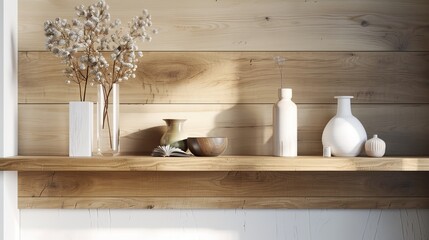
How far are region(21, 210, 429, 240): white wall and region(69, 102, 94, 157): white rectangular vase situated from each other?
0.25 metres

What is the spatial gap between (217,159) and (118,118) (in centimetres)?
38

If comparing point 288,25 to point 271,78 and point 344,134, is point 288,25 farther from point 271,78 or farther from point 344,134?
point 344,134

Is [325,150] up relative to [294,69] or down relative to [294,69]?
down

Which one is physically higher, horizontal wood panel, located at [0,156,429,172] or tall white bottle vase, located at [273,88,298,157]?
tall white bottle vase, located at [273,88,298,157]

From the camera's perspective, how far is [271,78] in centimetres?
191

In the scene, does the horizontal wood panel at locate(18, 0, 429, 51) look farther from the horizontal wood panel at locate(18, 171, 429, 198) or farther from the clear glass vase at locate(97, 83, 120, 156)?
the horizontal wood panel at locate(18, 171, 429, 198)

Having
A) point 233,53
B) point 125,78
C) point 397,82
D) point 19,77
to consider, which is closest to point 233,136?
point 233,53

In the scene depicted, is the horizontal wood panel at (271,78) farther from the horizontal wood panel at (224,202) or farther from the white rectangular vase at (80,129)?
the horizontal wood panel at (224,202)

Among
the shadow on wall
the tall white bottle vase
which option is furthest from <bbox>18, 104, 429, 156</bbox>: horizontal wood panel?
the tall white bottle vase

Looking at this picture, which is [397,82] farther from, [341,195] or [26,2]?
[26,2]

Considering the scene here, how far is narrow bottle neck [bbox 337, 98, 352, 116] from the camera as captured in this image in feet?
5.94

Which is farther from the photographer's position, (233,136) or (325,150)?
(233,136)

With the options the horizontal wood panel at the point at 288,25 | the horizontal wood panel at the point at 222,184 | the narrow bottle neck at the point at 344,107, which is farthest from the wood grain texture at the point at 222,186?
the horizontal wood panel at the point at 288,25

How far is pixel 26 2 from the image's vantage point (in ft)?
6.22
